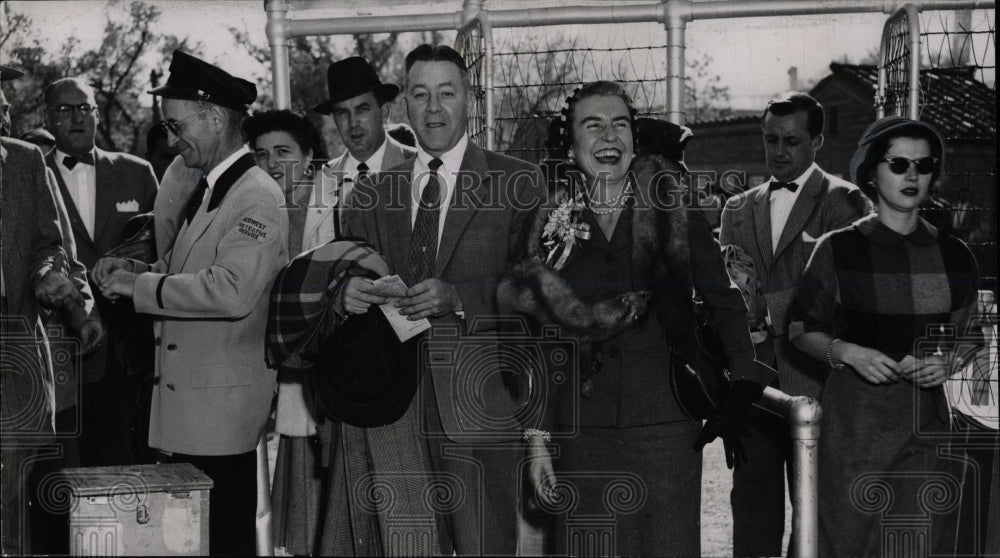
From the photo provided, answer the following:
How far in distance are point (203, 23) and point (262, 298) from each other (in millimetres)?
2799

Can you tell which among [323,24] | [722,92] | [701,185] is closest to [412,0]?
[323,24]

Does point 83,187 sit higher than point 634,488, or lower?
higher

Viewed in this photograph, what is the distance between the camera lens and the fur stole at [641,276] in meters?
3.20

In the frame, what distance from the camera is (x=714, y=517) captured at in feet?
19.3

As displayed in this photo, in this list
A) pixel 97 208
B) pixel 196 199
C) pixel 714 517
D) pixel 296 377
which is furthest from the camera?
pixel 714 517

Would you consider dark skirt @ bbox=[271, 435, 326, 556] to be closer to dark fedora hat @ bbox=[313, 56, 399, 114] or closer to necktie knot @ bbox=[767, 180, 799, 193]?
dark fedora hat @ bbox=[313, 56, 399, 114]

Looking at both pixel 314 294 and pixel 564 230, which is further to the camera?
pixel 314 294

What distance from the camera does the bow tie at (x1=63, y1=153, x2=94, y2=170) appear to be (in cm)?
531

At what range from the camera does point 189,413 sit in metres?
3.64

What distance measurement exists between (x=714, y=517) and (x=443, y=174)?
121 inches

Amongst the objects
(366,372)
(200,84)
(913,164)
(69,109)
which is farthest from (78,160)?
(913,164)

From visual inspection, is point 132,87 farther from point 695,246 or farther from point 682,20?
point 695,246

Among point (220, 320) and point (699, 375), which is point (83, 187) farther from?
point (699, 375)

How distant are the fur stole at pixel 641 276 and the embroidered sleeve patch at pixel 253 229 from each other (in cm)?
88
